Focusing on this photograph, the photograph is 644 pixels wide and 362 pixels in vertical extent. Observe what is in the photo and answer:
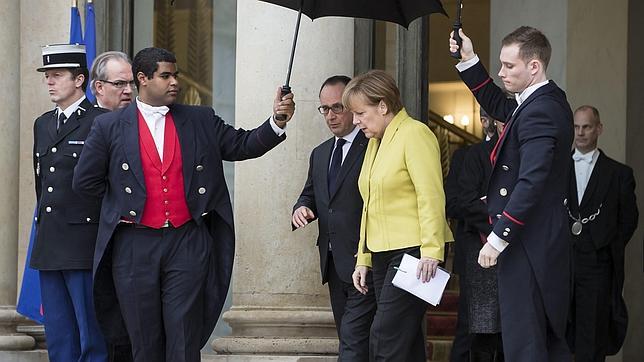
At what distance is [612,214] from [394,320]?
112 inches

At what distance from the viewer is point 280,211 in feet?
28.4

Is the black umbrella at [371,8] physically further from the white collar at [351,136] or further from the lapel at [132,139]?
the lapel at [132,139]

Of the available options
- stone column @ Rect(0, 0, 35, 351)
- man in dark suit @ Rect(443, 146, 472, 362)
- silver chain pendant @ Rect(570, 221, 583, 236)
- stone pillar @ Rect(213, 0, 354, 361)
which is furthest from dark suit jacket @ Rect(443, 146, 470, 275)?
stone column @ Rect(0, 0, 35, 351)

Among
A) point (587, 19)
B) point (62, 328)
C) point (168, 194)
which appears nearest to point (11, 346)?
point (62, 328)

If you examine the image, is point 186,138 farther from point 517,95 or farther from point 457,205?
point 457,205

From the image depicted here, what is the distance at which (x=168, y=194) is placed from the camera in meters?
7.41

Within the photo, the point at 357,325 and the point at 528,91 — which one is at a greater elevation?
the point at 528,91

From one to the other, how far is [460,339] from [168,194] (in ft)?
7.72

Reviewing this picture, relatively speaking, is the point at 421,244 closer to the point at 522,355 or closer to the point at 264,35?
the point at 522,355

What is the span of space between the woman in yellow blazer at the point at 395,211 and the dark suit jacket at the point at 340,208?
22cm

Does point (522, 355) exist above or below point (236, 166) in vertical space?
below

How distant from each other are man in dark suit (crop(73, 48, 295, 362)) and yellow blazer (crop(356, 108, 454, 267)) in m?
0.52

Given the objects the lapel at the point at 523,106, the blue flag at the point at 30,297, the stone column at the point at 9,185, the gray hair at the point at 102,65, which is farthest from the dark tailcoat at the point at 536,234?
the stone column at the point at 9,185

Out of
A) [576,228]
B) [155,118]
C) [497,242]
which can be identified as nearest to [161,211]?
[155,118]
